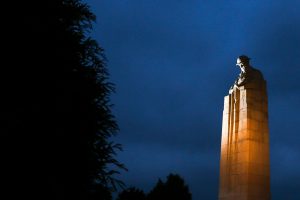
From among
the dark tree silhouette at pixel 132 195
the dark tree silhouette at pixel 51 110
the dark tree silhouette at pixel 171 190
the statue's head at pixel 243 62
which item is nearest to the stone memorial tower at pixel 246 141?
the statue's head at pixel 243 62

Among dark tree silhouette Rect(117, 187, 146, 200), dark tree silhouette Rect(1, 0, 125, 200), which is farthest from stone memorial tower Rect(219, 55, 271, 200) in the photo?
dark tree silhouette Rect(117, 187, 146, 200)

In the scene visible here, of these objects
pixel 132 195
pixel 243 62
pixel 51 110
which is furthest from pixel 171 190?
pixel 51 110

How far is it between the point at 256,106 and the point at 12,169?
325 inches

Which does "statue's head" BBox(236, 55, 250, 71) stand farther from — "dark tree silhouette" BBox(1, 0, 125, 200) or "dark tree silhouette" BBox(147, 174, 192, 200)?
"dark tree silhouette" BBox(147, 174, 192, 200)

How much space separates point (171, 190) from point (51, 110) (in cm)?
2589

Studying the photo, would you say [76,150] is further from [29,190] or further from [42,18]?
[42,18]

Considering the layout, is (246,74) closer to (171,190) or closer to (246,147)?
(246,147)

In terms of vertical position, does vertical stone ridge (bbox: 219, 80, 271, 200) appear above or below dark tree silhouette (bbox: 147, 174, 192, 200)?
below

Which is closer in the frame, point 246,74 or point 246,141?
point 246,141

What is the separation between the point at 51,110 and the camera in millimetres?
9945

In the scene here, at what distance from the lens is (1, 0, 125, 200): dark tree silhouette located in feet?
30.4

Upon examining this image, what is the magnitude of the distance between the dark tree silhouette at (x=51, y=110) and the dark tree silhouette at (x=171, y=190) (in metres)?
23.6

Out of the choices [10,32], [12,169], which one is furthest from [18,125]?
[10,32]

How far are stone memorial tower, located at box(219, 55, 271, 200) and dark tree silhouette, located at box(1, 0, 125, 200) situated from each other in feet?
14.7
